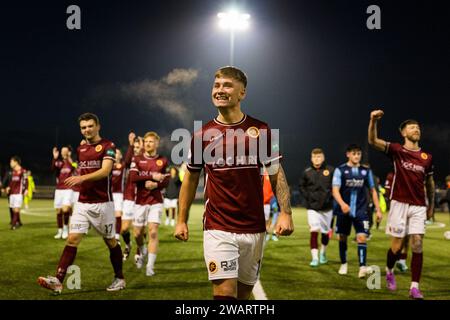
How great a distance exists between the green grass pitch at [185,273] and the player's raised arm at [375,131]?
7.09ft

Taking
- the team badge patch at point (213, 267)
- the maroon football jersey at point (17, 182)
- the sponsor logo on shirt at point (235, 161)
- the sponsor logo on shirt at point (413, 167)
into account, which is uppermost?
the sponsor logo on shirt at point (235, 161)

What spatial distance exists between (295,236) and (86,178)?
34.3 ft

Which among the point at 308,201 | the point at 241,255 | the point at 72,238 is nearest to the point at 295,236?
the point at 308,201

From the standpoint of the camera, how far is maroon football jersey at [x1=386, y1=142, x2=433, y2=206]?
6.59 m

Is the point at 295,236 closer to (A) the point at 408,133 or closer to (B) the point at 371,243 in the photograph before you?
(B) the point at 371,243

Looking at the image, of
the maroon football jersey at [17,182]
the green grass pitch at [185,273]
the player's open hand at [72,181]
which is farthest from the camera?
the maroon football jersey at [17,182]

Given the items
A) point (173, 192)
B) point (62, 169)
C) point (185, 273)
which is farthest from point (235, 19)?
point (185, 273)

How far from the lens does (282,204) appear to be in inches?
148

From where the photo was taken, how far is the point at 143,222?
8.22 meters

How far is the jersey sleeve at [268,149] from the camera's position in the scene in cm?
371

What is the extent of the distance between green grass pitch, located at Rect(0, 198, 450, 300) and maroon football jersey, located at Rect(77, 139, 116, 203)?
52.8 inches

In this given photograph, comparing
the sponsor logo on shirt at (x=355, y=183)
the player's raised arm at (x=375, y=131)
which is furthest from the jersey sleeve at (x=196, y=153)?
the sponsor logo on shirt at (x=355, y=183)

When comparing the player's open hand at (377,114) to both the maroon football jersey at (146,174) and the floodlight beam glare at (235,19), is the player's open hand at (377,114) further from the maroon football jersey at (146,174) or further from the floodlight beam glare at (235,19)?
the floodlight beam glare at (235,19)

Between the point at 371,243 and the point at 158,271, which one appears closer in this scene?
the point at 158,271
